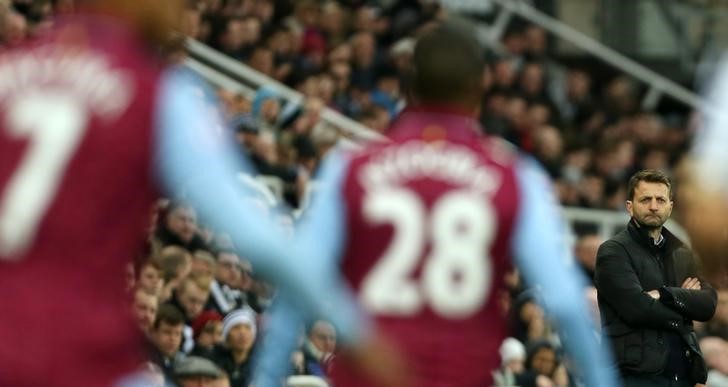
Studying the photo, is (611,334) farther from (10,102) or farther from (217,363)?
(10,102)

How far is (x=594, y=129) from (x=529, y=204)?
1658 centimetres

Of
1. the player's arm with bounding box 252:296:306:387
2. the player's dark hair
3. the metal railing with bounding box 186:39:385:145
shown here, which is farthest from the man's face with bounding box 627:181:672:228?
the metal railing with bounding box 186:39:385:145

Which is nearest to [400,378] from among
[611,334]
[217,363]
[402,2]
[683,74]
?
[611,334]

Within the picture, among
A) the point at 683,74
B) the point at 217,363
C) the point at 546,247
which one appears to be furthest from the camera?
the point at 683,74

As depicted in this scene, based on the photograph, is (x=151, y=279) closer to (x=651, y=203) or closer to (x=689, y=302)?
(x=651, y=203)

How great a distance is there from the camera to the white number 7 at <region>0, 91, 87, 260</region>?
4.73 meters

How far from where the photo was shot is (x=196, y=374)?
11617mm

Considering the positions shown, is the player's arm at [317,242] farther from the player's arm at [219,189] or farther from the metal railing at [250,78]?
the metal railing at [250,78]

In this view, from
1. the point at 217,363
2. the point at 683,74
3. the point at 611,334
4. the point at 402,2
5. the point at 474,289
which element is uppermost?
the point at 683,74

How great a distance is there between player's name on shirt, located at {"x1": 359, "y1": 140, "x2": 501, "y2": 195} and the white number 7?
135 cm

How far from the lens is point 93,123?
15.6 ft

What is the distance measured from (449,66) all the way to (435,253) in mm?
548

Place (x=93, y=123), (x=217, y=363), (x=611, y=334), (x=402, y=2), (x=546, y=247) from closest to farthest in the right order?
(x=93, y=123) → (x=546, y=247) → (x=611, y=334) → (x=217, y=363) → (x=402, y=2)

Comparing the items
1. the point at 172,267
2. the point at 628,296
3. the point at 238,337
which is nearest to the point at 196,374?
the point at 238,337
